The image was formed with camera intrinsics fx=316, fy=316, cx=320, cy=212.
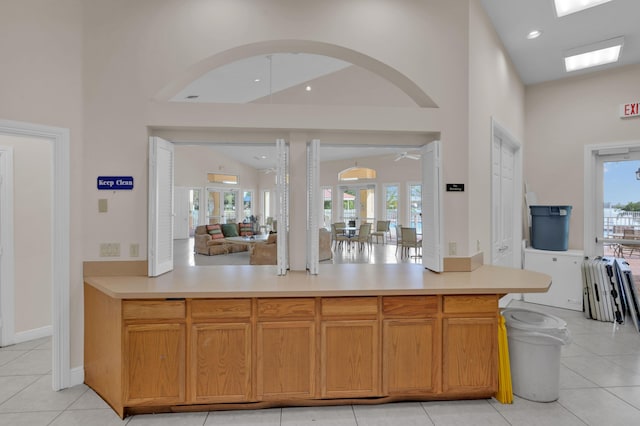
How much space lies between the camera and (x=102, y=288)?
A: 7.72ft

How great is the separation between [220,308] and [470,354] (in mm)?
1893

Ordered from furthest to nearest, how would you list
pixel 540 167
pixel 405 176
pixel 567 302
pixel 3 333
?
pixel 405 176, pixel 540 167, pixel 567 302, pixel 3 333

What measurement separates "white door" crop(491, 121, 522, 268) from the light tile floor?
1.43 m

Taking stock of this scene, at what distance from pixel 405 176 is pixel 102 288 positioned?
996cm

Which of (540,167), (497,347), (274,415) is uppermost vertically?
(540,167)

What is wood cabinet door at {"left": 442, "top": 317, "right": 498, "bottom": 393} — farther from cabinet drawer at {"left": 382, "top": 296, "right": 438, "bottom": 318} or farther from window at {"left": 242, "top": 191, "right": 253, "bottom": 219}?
window at {"left": 242, "top": 191, "right": 253, "bottom": 219}

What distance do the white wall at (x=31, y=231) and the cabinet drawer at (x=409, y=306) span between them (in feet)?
12.8

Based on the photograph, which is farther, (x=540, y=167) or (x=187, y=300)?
(x=540, y=167)

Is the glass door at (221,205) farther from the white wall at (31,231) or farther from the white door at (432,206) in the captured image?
the white door at (432,206)

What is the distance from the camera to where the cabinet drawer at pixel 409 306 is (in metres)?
2.34

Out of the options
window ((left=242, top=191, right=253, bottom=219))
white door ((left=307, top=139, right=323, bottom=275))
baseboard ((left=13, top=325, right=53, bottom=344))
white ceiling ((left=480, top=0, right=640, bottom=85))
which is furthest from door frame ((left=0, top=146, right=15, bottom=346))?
window ((left=242, top=191, right=253, bottom=219))

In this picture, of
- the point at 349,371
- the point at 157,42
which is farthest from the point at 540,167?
the point at 157,42

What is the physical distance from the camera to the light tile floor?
2203 mm

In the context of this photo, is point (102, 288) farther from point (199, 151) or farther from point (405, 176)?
point (199, 151)
